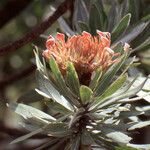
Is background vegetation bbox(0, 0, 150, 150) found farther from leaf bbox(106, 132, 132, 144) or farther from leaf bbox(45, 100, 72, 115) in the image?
leaf bbox(106, 132, 132, 144)

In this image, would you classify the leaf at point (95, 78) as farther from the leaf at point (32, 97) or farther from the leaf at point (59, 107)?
the leaf at point (32, 97)

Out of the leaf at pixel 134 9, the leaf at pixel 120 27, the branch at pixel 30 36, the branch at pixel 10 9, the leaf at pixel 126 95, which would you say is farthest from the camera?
the branch at pixel 10 9

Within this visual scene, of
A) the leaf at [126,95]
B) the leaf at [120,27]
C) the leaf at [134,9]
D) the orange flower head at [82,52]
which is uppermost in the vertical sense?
the leaf at [134,9]

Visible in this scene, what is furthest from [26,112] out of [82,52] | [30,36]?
[30,36]

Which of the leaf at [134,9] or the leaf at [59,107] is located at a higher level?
the leaf at [134,9]

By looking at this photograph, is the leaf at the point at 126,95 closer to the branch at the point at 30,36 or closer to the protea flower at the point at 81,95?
the protea flower at the point at 81,95

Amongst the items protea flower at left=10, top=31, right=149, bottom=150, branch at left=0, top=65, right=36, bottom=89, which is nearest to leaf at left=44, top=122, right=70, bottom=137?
protea flower at left=10, top=31, right=149, bottom=150

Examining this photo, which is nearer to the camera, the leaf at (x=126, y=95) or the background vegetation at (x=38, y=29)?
the leaf at (x=126, y=95)

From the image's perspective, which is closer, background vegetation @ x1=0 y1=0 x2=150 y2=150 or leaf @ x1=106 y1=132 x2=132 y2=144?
leaf @ x1=106 y1=132 x2=132 y2=144

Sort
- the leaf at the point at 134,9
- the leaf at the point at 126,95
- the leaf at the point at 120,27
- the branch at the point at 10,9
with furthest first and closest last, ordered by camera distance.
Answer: the branch at the point at 10,9
the leaf at the point at 134,9
the leaf at the point at 120,27
the leaf at the point at 126,95

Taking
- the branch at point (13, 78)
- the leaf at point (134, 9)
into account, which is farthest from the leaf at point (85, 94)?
the branch at point (13, 78)
